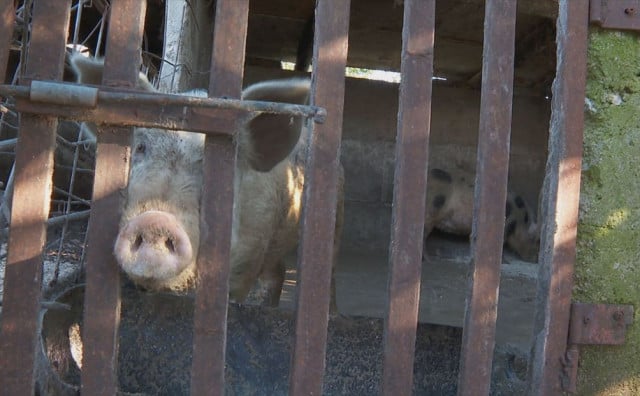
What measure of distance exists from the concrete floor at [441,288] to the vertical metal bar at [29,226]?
2.78 meters

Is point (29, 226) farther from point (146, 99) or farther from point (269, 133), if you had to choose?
point (269, 133)

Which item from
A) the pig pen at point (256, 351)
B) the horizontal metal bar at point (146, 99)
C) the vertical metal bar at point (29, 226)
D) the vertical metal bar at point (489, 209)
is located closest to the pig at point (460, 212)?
the pig pen at point (256, 351)

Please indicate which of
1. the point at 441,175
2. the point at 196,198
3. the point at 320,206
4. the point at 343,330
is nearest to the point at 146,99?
the point at 320,206

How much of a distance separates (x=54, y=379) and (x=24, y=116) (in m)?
0.90

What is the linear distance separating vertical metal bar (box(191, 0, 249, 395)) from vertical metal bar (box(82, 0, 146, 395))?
237mm

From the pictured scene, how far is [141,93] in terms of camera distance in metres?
1.89

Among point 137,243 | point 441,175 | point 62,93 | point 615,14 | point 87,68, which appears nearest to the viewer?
point 62,93

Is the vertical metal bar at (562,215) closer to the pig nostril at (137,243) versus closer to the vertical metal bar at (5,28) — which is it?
the pig nostril at (137,243)

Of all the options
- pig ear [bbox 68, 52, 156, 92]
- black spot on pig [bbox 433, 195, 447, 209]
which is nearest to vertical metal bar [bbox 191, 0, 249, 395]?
pig ear [bbox 68, 52, 156, 92]

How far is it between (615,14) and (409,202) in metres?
1.05

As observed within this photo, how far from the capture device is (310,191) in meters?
2.03

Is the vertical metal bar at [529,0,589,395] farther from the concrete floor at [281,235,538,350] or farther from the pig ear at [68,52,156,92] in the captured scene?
the concrete floor at [281,235,538,350]

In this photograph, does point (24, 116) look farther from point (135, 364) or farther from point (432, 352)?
point (432, 352)

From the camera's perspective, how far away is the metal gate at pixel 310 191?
1.90 meters
